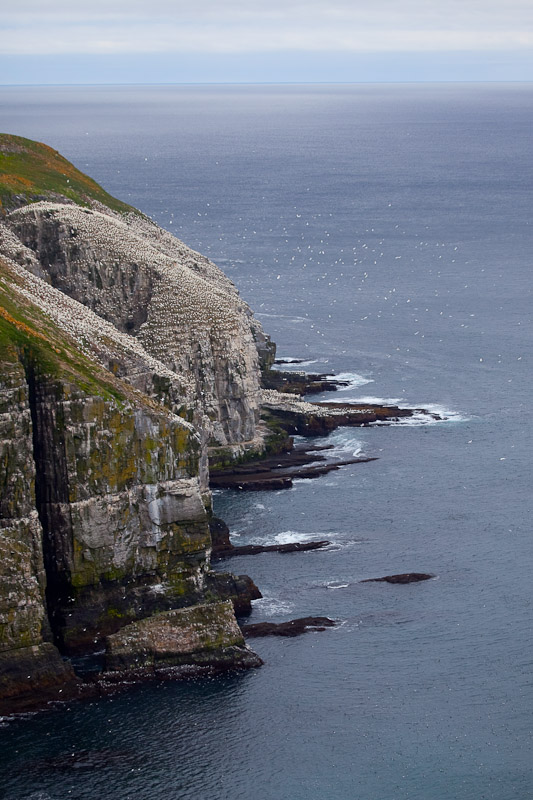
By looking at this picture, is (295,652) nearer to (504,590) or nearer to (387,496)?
(504,590)

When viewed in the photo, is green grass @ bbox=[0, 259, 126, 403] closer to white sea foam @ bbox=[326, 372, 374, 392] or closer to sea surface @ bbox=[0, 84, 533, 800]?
sea surface @ bbox=[0, 84, 533, 800]

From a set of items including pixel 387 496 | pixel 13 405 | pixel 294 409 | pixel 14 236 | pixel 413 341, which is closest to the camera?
pixel 13 405

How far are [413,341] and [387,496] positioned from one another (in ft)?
172

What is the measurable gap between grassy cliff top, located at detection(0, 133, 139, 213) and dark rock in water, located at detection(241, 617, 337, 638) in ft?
191

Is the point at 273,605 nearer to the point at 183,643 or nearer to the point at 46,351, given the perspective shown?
the point at 183,643

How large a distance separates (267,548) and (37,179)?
59.6 meters

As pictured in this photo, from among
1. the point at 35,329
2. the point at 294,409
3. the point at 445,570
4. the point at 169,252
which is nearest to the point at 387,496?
the point at 445,570

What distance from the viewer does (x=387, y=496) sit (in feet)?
305

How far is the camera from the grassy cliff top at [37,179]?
119 meters

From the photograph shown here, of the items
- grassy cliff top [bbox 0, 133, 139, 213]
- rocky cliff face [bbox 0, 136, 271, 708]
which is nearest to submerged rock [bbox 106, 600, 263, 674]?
rocky cliff face [bbox 0, 136, 271, 708]

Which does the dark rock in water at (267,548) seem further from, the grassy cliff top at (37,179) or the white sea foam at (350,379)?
the grassy cliff top at (37,179)

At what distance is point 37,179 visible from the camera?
126m

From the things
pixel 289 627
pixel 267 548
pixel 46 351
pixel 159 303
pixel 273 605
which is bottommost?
pixel 289 627

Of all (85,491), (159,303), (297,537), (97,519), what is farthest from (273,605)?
(159,303)
